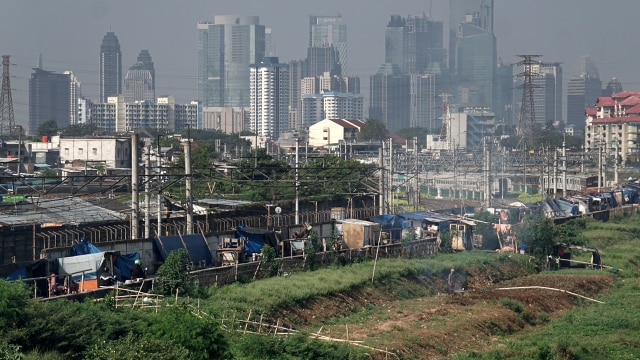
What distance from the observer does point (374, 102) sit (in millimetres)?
169750

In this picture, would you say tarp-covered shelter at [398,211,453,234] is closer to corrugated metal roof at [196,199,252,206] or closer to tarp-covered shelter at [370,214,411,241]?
tarp-covered shelter at [370,214,411,241]

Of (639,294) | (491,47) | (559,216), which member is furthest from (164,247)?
(491,47)

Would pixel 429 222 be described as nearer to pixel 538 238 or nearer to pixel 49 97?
pixel 538 238

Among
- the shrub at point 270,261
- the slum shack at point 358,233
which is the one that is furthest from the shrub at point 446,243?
the shrub at point 270,261

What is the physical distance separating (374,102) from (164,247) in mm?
150359

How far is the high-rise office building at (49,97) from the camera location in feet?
459

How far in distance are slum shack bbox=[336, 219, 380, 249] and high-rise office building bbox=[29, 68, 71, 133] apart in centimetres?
11791

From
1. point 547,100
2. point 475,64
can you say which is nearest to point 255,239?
point 475,64

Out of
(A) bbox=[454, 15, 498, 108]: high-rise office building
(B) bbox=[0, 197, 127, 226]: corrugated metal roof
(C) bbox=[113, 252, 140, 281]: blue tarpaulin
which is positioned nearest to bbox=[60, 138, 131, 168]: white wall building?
(B) bbox=[0, 197, 127, 226]: corrugated metal roof

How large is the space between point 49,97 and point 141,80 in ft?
102

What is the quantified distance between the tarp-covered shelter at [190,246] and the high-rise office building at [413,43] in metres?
148

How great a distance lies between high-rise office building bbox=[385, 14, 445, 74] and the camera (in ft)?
570

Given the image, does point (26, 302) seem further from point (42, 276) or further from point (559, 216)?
point (559, 216)

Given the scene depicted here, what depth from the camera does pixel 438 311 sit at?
20219mm
